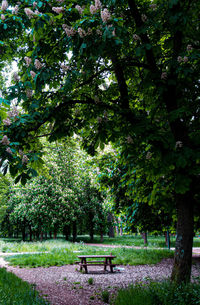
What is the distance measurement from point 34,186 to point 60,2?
61.0 ft

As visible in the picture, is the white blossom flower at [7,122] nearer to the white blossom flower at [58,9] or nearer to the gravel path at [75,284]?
the white blossom flower at [58,9]

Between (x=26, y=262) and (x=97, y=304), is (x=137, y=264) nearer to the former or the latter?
(x=26, y=262)

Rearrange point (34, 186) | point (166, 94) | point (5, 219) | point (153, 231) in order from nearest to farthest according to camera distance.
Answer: point (166, 94)
point (153, 231)
point (34, 186)
point (5, 219)

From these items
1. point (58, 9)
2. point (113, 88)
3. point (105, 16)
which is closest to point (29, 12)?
point (58, 9)

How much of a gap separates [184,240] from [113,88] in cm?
368

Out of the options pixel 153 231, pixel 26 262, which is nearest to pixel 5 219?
pixel 26 262

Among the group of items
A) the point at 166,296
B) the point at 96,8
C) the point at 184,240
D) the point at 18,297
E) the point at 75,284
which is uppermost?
the point at 96,8

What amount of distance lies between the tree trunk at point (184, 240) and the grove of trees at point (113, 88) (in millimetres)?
19

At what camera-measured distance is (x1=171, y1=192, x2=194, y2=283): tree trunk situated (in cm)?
511

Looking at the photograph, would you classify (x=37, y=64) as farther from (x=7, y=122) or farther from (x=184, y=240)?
(x=184, y=240)

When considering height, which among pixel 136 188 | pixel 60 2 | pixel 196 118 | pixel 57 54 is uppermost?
pixel 60 2

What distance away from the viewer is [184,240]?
516cm

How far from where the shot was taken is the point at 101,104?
5.04 m

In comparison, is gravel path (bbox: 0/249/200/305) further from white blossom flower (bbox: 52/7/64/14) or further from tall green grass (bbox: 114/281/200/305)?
white blossom flower (bbox: 52/7/64/14)
